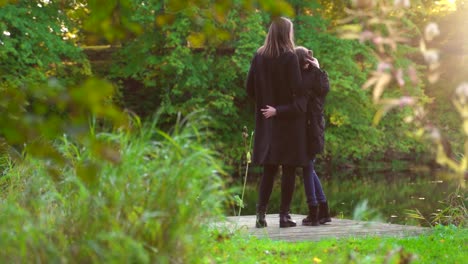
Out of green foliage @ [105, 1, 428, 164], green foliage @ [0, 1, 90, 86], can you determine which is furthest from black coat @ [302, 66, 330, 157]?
green foliage @ [105, 1, 428, 164]

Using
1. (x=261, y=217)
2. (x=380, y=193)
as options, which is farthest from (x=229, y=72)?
(x=261, y=217)

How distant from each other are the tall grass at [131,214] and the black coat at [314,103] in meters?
2.78

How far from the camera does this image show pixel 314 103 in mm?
7324

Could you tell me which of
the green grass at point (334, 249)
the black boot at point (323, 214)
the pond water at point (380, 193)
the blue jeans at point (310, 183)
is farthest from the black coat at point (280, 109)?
the pond water at point (380, 193)

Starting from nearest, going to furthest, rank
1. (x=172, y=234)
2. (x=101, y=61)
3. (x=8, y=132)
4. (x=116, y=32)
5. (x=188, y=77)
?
(x=8, y=132) < (x=116, y=32) < (x=172, y=234) < (x=188, y=77) < (x=101, y=61)

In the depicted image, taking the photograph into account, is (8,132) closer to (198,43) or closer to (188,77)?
(198,43)

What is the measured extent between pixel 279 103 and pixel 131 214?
10.3 ft

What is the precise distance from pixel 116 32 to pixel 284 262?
130 inches

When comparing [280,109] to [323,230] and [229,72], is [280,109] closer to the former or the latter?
[323,230]

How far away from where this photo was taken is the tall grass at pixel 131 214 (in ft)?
12.9

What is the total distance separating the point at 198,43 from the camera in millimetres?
2770

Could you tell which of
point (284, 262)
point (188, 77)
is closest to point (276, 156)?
point (284, 262)

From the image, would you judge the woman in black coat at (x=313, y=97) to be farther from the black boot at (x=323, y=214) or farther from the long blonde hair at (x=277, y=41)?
the black boot at (x=323, y=214)

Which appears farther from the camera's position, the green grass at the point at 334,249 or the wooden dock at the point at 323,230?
the wooden dock at the point at 323,230
